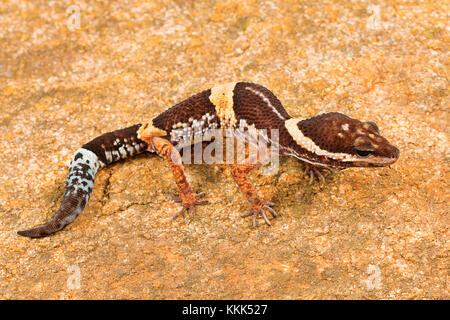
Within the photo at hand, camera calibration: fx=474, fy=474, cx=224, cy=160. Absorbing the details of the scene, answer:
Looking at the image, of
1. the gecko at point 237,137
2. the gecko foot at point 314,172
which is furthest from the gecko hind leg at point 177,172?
the gecko foot at point 314,172

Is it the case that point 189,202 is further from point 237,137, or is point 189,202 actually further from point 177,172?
point 237,137

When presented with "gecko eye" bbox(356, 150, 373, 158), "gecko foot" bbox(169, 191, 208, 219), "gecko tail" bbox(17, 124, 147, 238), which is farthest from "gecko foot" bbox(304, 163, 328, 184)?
"gecko tail" bbox(17, 124, 147, 238)

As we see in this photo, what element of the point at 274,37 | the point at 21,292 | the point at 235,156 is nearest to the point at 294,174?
the point at 235,156

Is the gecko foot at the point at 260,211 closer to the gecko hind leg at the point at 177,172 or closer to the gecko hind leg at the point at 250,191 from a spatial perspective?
the gecko hind leg at the point at 250,191

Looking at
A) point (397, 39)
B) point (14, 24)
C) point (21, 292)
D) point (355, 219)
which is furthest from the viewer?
point (14, 24)

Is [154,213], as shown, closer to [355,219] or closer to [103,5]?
[355,219]

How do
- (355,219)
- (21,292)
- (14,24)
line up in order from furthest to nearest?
(14,24), (355,219), (21,292)

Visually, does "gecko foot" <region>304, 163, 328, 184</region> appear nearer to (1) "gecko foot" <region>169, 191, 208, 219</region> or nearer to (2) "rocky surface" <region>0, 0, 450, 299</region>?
(2) "rocky surface" <region>0, 0, 450, 299</region>
